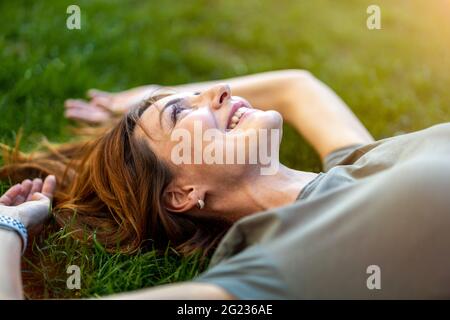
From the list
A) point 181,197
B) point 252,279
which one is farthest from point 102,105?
point 252,279

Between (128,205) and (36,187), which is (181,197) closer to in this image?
(128,205)

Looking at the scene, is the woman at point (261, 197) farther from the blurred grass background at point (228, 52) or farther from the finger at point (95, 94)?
the blurred grass background at point (228, 52)

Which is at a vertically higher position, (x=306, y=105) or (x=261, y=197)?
(x=306, y=105)

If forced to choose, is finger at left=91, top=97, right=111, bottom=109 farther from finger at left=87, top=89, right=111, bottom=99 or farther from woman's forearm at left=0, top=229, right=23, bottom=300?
woman's forearm at left=0, top=229, right=23, bottom=300

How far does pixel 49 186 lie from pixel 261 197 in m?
1.06

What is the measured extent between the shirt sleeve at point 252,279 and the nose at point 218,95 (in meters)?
0.77

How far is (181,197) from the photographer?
2.53 m

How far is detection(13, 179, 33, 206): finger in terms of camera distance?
9.12 ft

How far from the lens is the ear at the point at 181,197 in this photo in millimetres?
2467

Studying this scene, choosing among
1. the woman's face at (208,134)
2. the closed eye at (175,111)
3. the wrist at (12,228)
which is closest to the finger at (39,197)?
the wrist at (12,228)

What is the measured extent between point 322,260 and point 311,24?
309cm

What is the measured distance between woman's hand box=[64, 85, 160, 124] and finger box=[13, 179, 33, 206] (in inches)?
31.9

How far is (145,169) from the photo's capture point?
2.54 meters
